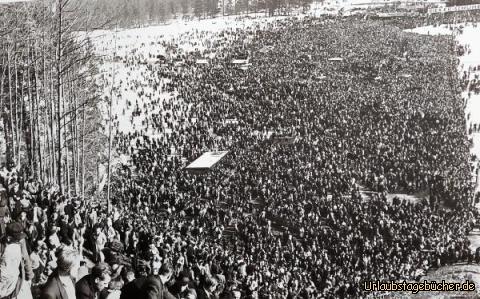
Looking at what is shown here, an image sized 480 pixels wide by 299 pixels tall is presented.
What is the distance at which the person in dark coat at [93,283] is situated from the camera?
4254mm

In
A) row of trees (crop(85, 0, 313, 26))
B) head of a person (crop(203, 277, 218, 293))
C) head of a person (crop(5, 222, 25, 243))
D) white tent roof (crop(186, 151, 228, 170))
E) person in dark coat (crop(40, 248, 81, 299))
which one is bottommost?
white tent roof (crop(186, 151, 228, 170))

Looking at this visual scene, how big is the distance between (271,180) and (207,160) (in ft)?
15.8

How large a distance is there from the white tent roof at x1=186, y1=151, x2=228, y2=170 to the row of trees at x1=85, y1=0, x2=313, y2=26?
32665mm

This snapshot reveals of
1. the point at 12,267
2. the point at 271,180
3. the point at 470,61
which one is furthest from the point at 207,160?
the point at 12,267

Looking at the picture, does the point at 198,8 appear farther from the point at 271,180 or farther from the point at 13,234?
the point at 13,234

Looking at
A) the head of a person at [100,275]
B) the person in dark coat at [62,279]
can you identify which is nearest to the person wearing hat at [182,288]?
the head of a person at [100,275]

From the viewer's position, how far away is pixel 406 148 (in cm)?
2809

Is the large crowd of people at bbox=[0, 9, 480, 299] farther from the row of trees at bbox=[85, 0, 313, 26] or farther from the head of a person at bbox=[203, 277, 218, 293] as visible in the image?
the row of trees at bbox=[85, 0, 313, 26]

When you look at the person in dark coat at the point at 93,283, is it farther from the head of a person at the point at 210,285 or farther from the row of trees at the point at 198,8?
the row of trees at the point at 198,8

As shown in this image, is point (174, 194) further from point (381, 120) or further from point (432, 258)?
point (381, 120)

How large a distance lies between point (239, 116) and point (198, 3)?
4436cm

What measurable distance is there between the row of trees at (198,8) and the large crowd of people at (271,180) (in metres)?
10.2

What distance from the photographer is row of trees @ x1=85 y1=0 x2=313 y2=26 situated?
196ft

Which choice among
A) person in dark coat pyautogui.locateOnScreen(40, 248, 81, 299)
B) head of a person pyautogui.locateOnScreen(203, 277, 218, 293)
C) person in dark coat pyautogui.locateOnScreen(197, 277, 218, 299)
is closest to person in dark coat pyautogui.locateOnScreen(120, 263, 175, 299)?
person in dark coat pyautogui.locateOnScreen(40, 248, 81, 299)
